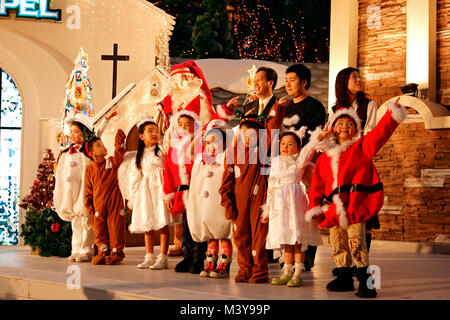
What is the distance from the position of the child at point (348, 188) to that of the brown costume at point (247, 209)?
0.55 meters

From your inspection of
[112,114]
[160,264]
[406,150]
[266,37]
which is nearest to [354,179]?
[160,264]

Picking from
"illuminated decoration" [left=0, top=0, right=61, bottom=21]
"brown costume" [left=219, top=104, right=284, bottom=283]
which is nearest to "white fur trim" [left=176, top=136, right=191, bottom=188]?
"brown costume" [left=219, top=104, right=284, bottom=283]

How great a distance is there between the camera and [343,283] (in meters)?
5.45

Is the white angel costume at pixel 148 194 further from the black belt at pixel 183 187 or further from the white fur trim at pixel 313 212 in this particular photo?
the white fur trim at pixel 313 212

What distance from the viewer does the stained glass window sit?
12.7 metres

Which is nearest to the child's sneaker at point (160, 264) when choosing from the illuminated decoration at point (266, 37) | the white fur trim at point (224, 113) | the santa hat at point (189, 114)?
the santa hat at point (189, 114)

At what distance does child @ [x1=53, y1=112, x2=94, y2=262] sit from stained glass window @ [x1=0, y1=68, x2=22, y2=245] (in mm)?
5018

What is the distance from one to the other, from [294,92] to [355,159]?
4.76 ft

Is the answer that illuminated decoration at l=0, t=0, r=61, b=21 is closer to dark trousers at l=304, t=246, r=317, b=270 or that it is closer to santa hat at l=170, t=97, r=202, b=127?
santa hat at l=170, t=97, r=202, b=127

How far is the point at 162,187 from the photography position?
709 centimetres

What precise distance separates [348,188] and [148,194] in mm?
2446

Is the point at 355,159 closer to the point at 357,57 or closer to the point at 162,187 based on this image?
the point at 162,187

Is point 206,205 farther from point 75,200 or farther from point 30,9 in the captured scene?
point 30,9
